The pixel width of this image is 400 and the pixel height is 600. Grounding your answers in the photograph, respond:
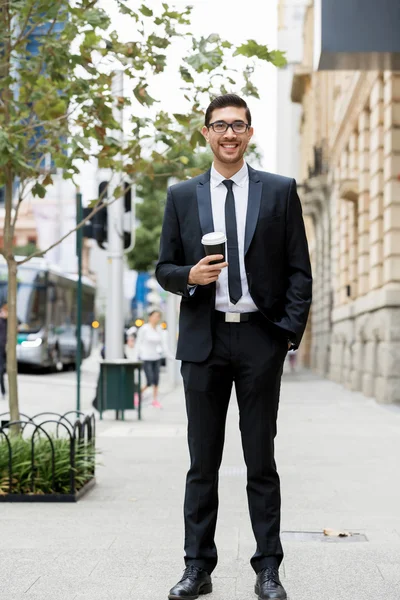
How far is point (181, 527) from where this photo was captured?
6762mm

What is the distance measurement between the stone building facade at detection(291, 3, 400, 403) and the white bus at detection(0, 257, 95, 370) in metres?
8.40

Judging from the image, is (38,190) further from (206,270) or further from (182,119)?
(206,270)

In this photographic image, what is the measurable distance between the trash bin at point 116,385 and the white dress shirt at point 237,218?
10917 mm

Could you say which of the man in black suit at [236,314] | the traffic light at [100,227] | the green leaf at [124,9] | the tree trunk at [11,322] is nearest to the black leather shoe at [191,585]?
the man in black suit at [236,314]

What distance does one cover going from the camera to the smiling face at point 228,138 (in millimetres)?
4742

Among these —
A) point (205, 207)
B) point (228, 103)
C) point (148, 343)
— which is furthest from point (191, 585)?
point (148, 343)

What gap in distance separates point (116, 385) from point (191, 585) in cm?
1103

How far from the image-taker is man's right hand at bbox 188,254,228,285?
4492 millimetres

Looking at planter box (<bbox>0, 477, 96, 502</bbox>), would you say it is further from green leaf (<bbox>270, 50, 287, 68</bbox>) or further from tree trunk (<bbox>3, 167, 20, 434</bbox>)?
green leaf (<bbox>270, 50, 287, 68</bbox>)

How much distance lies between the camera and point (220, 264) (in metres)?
4.49

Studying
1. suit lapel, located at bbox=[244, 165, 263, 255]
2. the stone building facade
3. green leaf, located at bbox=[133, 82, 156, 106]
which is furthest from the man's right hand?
the stone building facade

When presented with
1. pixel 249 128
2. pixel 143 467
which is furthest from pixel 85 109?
pixel 249 128

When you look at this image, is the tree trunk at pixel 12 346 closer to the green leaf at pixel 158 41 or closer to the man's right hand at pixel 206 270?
the green leaf at pixel 158 41

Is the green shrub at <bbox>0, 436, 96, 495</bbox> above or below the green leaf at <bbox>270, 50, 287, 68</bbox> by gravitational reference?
below
